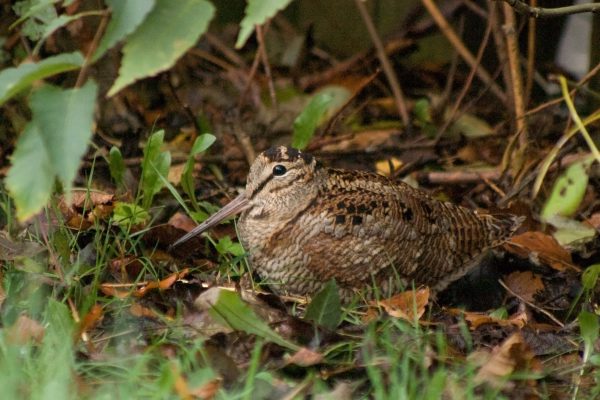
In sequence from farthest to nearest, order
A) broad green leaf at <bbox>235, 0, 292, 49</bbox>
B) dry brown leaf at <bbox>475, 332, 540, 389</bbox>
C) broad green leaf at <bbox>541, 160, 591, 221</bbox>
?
broad green leaf at <bbox>541, 160, 591, 221</bbox> → dry brown leaf at <bbox>475, 332, 540, 389</bbox> → broad green leaf at <bbox>235, 0, 292, 49</bbox>

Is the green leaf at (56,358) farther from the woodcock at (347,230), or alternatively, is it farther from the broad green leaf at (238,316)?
the woodcock at (347,230)

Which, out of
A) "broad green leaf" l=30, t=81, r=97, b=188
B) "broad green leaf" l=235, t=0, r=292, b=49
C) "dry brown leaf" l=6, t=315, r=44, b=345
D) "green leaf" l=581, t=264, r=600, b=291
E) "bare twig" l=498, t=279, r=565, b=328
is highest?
"broad green leaf" l=235, t=0, r=292, b=49

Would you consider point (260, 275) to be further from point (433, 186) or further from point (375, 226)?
point (433, 186)

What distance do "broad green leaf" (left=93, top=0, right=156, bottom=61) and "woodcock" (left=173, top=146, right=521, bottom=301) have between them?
160 centimetres

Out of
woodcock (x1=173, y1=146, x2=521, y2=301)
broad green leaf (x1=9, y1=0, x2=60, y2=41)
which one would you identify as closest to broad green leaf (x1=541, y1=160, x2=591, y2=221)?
woodcock (x1=173, y1=146, x2=521, y2=301)

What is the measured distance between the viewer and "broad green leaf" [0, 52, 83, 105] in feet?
8.26

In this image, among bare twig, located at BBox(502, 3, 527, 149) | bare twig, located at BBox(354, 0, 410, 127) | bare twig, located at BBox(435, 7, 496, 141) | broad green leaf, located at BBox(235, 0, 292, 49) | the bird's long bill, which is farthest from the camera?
bare twig, located at BBox(354, 0, 410, 127)

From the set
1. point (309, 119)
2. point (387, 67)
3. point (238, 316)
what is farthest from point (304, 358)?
point (387, 67)

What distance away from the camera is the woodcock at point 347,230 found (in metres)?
3.93

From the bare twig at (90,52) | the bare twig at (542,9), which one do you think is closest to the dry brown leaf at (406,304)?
the bare twig at (542,9)

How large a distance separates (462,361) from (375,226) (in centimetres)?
90

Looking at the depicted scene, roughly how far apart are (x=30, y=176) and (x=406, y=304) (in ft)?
4.97

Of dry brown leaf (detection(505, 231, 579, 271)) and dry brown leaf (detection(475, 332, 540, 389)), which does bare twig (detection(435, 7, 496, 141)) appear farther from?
dry brown leaf (detection(475, 332, 540, 389))

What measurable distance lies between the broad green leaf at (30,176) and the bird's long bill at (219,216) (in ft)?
4.77
